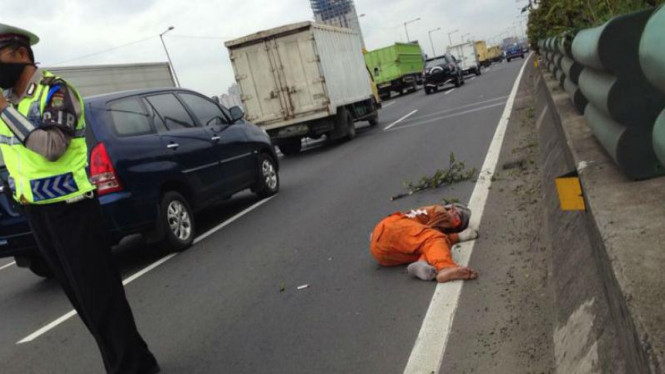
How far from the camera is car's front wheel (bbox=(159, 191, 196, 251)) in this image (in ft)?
20.6

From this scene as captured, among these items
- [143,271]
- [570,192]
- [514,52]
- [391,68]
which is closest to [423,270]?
[570,192]

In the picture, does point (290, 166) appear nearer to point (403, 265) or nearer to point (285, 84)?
point (285, 84)

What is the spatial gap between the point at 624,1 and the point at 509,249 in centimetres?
243

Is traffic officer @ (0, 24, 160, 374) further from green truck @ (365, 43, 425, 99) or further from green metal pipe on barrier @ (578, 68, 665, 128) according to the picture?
green truck @ (365, 43, 425, 99)

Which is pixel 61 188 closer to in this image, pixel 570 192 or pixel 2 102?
pixel 2 102

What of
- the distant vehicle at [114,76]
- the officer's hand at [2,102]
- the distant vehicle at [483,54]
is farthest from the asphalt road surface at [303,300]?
the distant vehicle at [483,54]

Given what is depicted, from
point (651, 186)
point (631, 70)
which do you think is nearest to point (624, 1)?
point (631, 70)

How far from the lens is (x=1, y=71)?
3.05 metres

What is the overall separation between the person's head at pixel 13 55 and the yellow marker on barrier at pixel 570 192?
303cm

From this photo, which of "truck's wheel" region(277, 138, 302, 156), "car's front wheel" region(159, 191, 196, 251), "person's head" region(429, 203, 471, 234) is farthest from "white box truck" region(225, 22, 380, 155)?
"person's head" region(429, 203, 471, 234)

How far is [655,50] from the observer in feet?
6.12

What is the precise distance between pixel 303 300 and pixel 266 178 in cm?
468

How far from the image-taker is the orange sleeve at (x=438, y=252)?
423cm

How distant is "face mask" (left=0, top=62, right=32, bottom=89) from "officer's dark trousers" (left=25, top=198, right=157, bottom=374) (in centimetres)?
67
